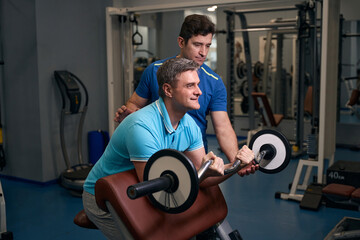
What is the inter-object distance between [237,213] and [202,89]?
69.5 inches

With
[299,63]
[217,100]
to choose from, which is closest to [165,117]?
[217,100]

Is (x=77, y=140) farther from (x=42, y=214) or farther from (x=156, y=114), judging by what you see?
(x=156, y=114)

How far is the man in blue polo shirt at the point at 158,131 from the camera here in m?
1.49

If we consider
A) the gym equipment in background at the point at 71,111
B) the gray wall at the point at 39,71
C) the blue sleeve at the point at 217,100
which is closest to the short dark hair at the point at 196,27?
the blue sleeve at the point at 217,100

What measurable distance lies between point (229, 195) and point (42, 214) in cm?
175

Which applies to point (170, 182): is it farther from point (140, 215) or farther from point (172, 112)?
point (172, 112)

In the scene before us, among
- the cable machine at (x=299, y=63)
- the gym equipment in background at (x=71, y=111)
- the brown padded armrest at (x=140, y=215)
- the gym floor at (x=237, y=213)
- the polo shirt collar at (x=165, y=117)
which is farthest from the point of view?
the gym equipment in background at (x=71, y=111)

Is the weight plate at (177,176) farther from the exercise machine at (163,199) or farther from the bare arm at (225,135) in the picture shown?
the bare arm at (225,135)

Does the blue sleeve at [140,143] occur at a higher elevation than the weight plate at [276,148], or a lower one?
higher

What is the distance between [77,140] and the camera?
469cm

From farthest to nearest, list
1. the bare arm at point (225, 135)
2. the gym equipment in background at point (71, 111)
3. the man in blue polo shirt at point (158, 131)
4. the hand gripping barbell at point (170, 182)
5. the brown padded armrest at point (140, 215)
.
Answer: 1. the gym equipment in background at point (71, 111)
2. the bare arm at point (225, 135)
3. the man in blue polo shirt at point (158, 131)
4. the brown padded armrest at point (140, 215)
5. the hand gripping barbell at point (170, 182)

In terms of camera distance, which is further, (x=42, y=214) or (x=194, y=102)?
(x=42, y=214)

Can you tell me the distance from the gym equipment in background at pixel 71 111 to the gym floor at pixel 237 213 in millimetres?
143

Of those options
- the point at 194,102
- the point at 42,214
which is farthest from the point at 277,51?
the point at 194,102
